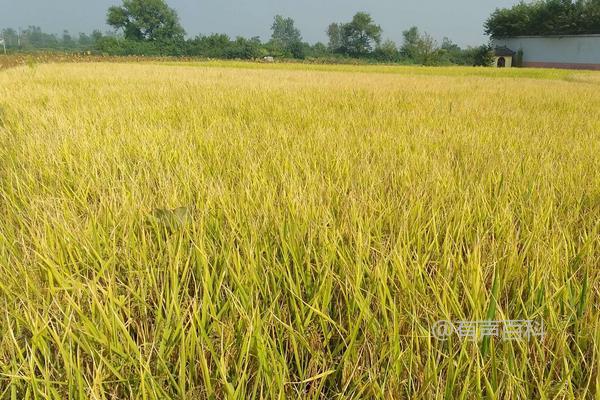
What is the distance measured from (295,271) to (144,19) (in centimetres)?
7827

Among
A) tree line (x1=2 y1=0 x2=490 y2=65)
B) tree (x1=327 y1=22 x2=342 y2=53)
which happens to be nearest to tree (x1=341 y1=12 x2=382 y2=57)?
tree line (x1=2 y1=0 x2=490 y2=65)

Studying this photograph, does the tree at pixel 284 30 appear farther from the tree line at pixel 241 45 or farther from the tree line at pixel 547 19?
the tree line at pixel 547 19

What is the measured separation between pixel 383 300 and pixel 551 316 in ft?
0.78

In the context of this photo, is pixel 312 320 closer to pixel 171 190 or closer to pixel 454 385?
pixel 454 385

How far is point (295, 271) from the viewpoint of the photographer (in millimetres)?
675

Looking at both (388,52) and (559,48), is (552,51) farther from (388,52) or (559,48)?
(388,52)

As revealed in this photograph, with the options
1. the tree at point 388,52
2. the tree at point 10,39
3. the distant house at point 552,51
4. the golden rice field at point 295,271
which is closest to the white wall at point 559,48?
the distant house at point 552,51

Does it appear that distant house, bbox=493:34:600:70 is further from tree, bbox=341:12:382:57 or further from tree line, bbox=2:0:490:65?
tree, bbox=341:12:382:57

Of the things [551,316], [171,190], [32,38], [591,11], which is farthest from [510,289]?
[32,38]

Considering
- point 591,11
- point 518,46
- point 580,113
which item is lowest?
point 580,113

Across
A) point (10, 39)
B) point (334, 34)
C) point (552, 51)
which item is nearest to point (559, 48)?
point (552, 51)

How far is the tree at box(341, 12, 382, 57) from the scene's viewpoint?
7480 cm

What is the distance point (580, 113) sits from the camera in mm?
3203

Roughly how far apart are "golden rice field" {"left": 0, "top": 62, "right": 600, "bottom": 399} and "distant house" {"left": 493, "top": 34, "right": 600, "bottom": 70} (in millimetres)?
41650
